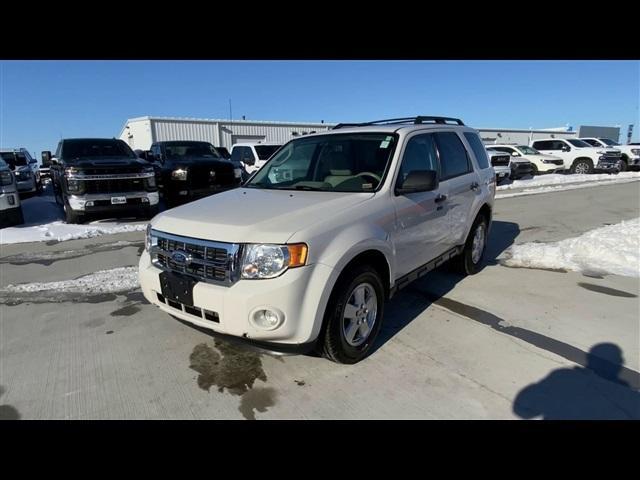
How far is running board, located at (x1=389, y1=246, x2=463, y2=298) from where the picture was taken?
3.46 meters

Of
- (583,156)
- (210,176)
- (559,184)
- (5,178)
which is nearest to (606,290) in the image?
(210,176)

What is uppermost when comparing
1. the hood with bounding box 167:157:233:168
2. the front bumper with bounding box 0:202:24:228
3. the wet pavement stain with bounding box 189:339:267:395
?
the hood with bounding box 167:157:233:168

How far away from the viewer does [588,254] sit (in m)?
5.89

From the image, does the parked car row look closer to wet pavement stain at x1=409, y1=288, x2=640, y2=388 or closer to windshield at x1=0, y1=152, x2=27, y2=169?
windshield at x1=0, y1=152, x2=27, y2=169

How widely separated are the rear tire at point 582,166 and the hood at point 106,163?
70.9ft

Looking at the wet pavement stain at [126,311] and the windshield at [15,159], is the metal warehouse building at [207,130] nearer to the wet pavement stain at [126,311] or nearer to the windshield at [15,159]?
the windshield at [15,159]

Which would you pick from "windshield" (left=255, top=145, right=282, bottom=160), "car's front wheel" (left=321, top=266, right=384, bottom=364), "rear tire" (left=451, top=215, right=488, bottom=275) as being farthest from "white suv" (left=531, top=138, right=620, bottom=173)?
"car's front wheel" (left=321, top=266, right=384, bottom=364)

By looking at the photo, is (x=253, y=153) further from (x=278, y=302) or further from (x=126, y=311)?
(x=278, y=302)

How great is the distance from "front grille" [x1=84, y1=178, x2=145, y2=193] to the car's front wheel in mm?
7156

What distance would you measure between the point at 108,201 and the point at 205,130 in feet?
65.4

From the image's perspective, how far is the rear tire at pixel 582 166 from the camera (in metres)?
20.7
